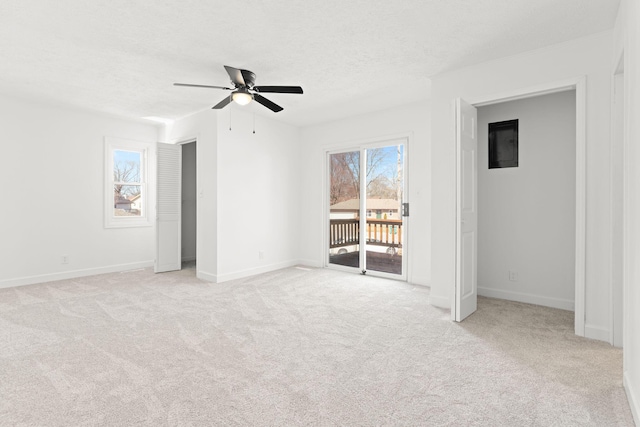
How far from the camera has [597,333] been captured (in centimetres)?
281

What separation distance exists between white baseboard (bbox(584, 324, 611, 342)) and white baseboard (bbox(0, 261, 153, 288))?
6273mm

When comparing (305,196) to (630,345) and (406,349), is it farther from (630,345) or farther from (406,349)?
(630,345)

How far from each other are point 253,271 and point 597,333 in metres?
4.26

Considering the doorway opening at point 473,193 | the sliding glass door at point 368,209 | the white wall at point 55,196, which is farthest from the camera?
the sliding glass door at point 368,209

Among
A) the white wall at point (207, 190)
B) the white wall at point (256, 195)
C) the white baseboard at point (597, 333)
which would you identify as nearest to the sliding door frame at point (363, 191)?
the white wall at point (256, 195)

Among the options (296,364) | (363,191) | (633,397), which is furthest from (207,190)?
(633,397)

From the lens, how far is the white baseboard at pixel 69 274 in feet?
15.2

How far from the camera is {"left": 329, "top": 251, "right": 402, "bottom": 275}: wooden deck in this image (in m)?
5.12

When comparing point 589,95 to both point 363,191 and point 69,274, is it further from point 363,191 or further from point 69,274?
point 69,274

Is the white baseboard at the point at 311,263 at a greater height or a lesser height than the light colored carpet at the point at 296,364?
greater

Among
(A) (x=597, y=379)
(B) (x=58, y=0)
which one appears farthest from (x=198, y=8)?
(A) (x=597, y=379)

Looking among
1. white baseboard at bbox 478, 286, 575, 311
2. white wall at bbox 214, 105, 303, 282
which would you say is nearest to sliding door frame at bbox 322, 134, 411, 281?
white wall at bbox 214, 105, 303, 282

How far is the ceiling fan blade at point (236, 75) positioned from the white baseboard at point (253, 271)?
2.77 m

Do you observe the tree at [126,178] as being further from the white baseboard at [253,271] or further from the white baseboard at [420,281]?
the white baseboard at [420,281]
